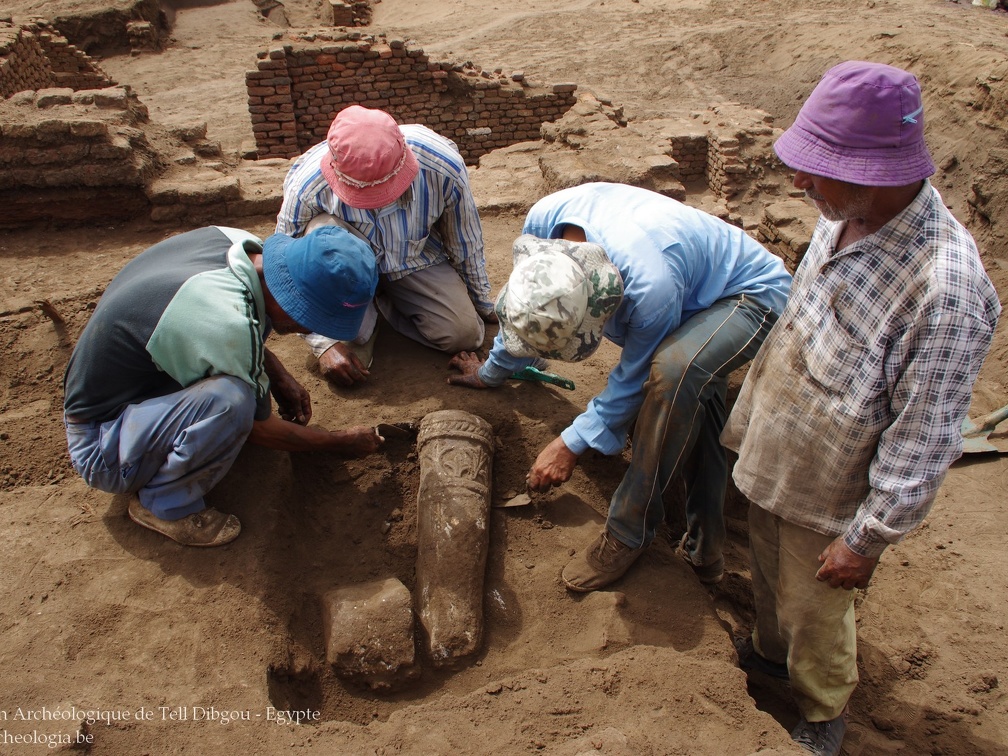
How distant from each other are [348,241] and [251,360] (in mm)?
548

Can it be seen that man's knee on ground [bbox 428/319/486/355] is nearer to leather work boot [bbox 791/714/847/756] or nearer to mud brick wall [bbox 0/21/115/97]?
leather work boot [bbox 791/714/847/756]

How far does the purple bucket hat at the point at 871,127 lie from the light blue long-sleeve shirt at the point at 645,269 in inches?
30.0

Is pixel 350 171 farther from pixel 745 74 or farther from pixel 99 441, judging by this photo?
pixel 745 74

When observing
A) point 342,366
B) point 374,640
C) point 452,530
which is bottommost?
point 374,640

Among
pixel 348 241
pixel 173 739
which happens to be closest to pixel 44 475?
pixel 173 739

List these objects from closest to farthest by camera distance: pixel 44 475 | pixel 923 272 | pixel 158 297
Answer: pixel 923 272
pixel 158 297
pixel 44 475

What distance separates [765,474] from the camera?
2.35 m

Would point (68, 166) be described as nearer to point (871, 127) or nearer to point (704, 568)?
point (704, 568)

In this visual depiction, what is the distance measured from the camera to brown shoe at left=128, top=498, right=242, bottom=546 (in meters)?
2.78

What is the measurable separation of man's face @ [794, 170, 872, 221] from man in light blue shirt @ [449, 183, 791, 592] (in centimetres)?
65

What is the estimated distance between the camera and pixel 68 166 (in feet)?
16.9

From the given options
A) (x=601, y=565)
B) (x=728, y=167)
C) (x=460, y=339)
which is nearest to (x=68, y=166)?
(x=460, y=339)

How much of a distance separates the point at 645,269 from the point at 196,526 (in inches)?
74.9

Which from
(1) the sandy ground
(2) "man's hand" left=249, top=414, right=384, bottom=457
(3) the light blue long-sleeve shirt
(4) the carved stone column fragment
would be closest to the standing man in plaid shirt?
(3) the light blue long-sleeve shirt
